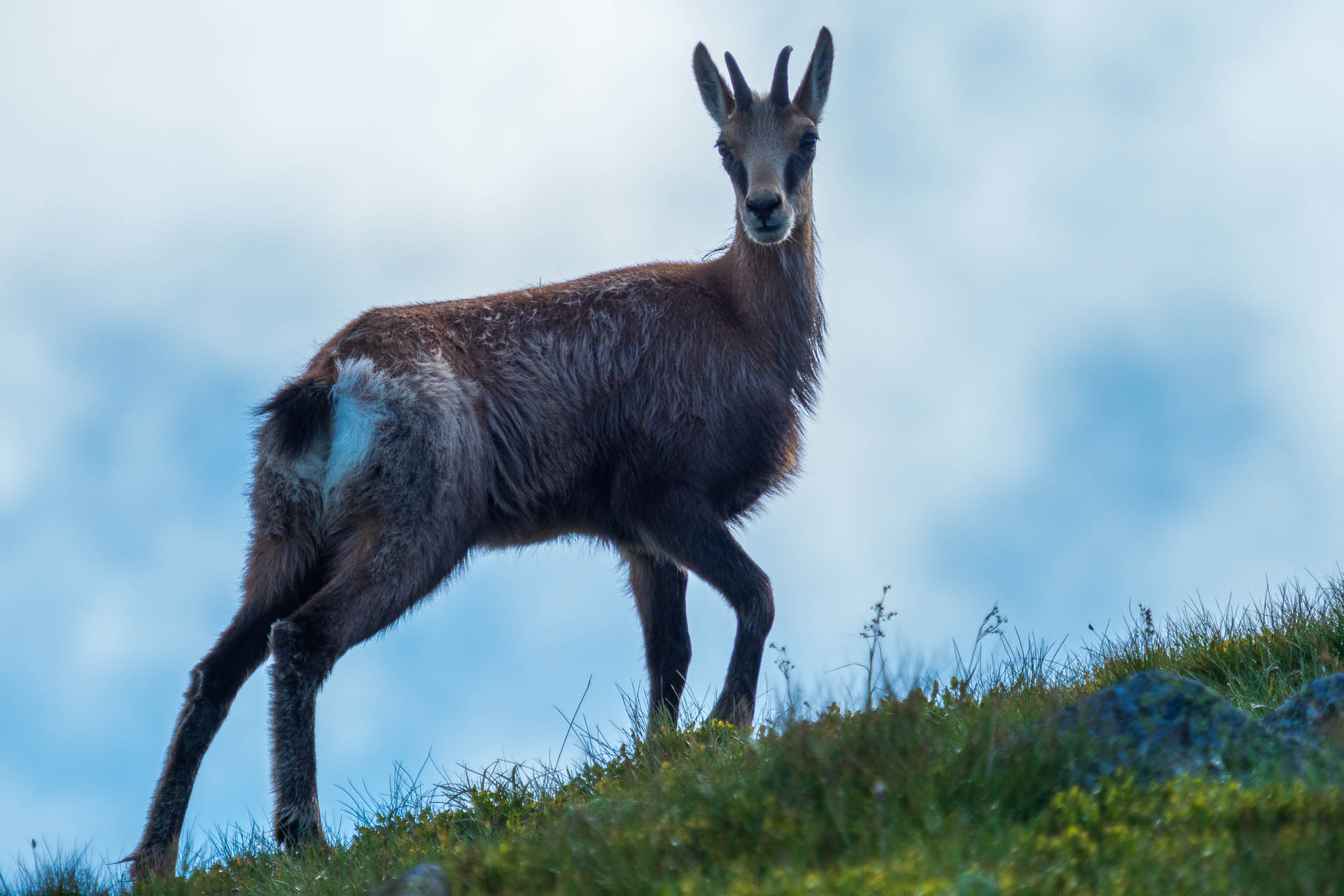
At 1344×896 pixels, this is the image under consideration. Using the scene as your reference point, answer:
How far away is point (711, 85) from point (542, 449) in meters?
2.49

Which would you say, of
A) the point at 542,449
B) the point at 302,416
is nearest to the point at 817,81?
the point at 542,449

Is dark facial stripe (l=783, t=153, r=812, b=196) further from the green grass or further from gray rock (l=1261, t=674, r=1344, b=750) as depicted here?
gray rock (l=1261, t=674, r=1344, b=750)

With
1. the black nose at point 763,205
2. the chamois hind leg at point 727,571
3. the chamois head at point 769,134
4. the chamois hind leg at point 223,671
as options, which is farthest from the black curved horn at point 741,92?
the chamois hind leg at point 223,671

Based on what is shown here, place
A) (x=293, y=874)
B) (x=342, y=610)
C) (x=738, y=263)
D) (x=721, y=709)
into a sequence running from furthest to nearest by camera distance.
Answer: (x=738, y=263), (x=721, y=709), (x=342, y=610), (x=293, y=874)

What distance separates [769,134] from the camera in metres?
6.44

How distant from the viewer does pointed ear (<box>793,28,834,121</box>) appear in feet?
22.2

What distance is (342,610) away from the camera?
196 inches

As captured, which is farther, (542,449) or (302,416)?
(542,449)

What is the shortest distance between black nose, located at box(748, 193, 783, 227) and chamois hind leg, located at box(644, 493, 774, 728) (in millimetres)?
1383

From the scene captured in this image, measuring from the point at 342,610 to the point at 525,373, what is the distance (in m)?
1.39

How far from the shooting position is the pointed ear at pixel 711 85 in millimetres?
6816

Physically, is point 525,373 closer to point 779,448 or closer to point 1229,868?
point 779,448

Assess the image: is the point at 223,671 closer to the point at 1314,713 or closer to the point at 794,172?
the point at 794,172

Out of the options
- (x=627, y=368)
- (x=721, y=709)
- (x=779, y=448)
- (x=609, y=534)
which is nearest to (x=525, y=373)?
(x=627, y=368)
